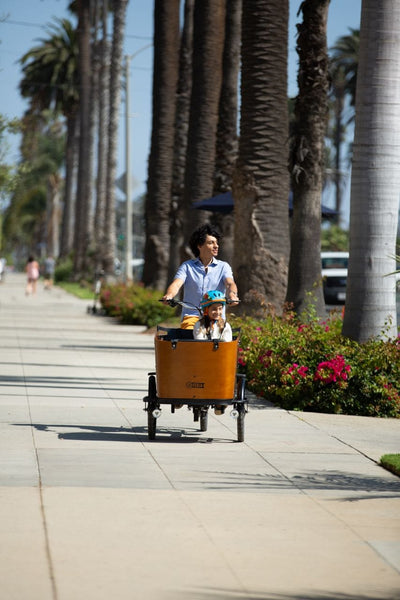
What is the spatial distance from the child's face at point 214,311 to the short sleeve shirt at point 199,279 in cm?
41

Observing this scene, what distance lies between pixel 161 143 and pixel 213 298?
21265 mm

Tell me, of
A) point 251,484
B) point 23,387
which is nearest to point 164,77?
point 23,387

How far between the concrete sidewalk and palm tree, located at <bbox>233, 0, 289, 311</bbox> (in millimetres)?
6059

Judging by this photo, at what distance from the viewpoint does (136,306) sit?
27.9 m

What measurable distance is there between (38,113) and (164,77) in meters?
42.9

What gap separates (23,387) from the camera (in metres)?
13.8

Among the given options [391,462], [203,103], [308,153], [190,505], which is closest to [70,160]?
[203,103]

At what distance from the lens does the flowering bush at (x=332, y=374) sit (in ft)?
39.2

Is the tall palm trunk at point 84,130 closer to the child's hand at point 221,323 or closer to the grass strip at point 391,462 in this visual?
the child's hand at point 221,323

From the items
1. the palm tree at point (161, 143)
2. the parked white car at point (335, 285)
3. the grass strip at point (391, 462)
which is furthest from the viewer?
the palm tree at point (161, 143)

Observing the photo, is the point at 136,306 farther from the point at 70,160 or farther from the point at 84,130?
the point at 70,160

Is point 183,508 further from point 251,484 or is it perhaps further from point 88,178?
point 88,178

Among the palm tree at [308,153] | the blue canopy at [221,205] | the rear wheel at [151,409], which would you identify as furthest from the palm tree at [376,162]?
the blue canopy at [221,205]

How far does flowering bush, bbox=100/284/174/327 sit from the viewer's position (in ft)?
87.7
